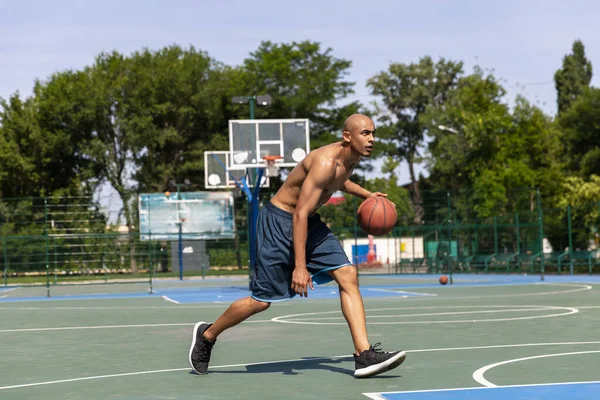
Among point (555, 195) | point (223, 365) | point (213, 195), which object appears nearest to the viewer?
point (223, 365)

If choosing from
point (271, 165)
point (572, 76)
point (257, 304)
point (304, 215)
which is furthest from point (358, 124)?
point (572, 76)

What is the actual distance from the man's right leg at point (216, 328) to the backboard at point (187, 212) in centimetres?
3359

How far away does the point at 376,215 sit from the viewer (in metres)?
8.12

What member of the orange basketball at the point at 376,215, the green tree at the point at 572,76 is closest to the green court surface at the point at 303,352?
the orange basketball at the point at 376,215

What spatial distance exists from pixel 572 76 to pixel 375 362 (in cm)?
5926

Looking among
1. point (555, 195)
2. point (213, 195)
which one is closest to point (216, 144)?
point (213, 195)

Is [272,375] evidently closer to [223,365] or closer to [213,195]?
[223,365]

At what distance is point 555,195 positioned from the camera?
48469 millimetres

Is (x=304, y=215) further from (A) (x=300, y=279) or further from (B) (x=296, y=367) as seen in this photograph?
(B) (x=296, y=367)

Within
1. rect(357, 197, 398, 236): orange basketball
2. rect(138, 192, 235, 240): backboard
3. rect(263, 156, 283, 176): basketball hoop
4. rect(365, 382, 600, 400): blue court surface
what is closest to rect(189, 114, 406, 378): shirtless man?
rect(357, 197, 398, 236): orange basketball

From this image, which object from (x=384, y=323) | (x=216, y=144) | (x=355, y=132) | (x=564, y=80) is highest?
(x=564, y=80)

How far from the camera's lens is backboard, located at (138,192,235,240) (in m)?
41.8

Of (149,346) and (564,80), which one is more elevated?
(564,80)

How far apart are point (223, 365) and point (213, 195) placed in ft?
115
